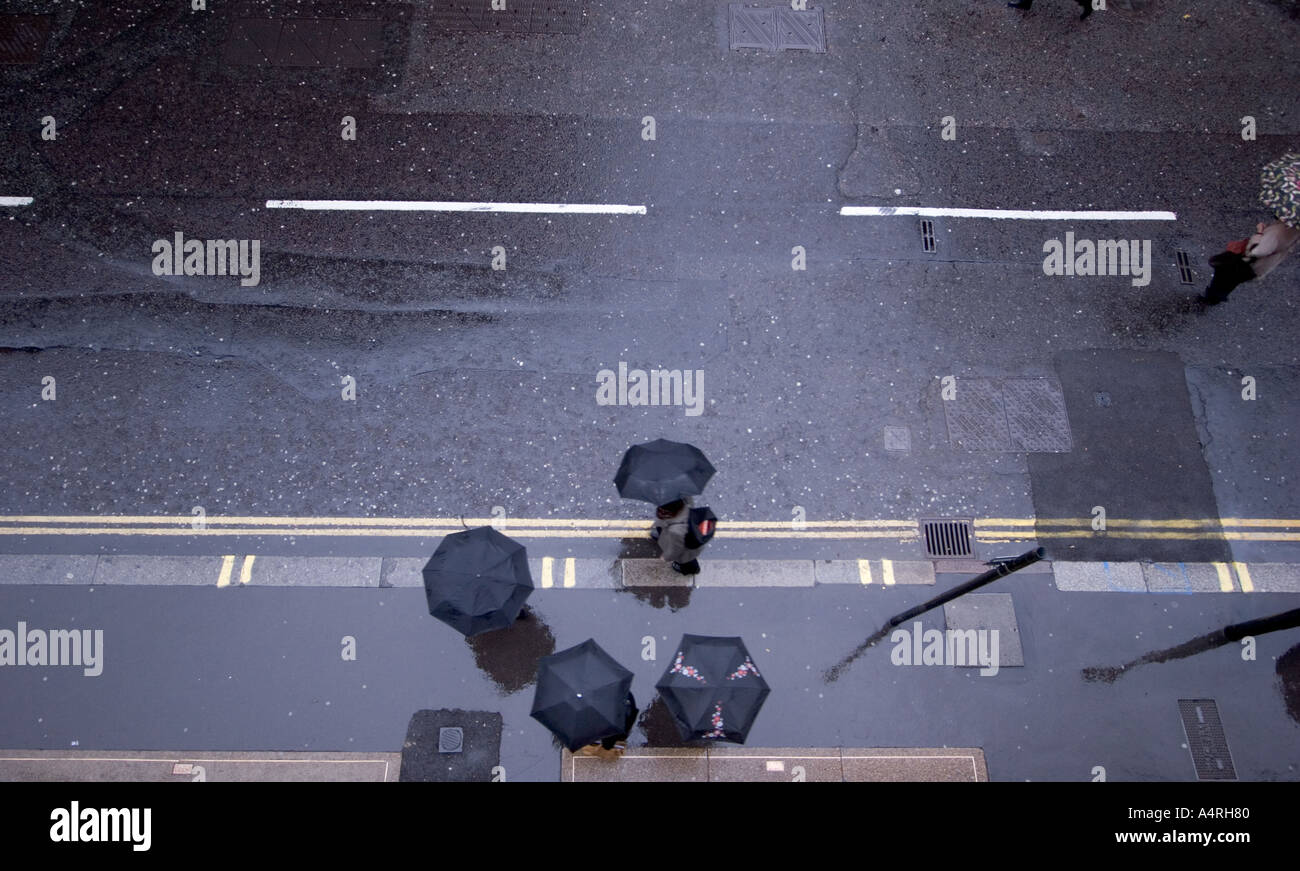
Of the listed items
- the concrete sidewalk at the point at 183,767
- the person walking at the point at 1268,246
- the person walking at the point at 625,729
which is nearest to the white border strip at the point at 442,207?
the person walking at the point at 625,729

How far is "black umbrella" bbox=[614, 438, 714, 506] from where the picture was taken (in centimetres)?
945

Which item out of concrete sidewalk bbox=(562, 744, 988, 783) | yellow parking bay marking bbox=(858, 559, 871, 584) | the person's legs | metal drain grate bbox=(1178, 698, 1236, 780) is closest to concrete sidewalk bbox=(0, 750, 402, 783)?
concrete sidewalk bbox=(562, 744, 988, 783)

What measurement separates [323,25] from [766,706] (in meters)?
11.3

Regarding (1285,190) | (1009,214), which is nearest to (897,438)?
(1009,214)

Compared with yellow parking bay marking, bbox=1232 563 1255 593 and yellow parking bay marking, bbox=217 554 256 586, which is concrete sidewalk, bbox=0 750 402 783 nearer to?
yellow parking bay marking, bbox=217 554 256 586

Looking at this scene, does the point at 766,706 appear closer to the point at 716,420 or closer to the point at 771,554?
the point at 771,554

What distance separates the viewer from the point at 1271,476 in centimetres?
1134

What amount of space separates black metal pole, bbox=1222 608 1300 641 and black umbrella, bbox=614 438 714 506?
564cm

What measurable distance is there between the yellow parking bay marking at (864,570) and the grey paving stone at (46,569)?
8.48 meters

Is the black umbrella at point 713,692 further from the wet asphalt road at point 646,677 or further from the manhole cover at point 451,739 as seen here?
the manhole cover at point 451,739

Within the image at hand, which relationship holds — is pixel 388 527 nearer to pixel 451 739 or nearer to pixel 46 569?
pixel 451 739

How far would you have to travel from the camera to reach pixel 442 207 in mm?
12672
